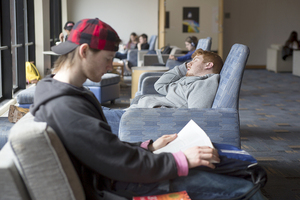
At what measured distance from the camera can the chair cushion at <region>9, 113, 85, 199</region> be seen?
98 cm

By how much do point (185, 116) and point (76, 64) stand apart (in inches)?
38.7

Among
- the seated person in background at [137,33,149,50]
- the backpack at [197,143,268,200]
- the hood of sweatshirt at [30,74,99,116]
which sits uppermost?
the seated person in background at [137,33,149,50]

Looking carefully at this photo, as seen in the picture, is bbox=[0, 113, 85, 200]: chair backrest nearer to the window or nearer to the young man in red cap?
the young man in red cap

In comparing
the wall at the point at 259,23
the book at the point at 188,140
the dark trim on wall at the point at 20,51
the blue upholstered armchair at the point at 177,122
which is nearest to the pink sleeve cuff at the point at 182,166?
the book at the point at 188,140

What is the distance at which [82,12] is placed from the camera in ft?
36.4

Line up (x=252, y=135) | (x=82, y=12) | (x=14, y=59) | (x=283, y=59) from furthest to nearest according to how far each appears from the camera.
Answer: (x=82, y=12) < (x=283, y=59) < (x=14, y=59) < (x=252, y=135)

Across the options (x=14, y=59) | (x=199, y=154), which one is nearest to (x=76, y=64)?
(x=199, y=154)

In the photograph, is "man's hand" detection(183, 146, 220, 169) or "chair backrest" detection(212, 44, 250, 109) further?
"chair backrest" detection(212, 44, 250, 109)

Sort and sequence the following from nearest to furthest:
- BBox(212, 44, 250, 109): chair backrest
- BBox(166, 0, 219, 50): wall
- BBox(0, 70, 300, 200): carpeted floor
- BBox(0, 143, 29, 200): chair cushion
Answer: BBox(0, 143, 29, 200): chair cushion → BBox(212, 44, 250, 109): chair backrest → BBox(0, 70, 300, 200): carpeted floor → BBox(166, 0, 219, 50): wall

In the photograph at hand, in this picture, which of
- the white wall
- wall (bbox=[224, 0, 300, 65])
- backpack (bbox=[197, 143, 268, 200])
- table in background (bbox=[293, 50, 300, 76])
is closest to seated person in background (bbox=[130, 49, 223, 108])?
backpack (bbox=[197, 143, 268, 200])

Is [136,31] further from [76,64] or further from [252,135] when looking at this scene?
[76,64]

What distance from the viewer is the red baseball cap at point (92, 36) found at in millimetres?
1147

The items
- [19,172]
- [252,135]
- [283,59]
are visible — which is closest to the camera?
[19,172]

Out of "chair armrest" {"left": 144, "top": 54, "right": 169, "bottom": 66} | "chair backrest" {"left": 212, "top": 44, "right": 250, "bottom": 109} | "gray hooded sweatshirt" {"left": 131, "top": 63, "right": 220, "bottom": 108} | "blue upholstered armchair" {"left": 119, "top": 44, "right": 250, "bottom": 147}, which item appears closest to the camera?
"blue upholstered armchair" {"left": 119, "top": 44, "right": 250, "bottom": 147}
